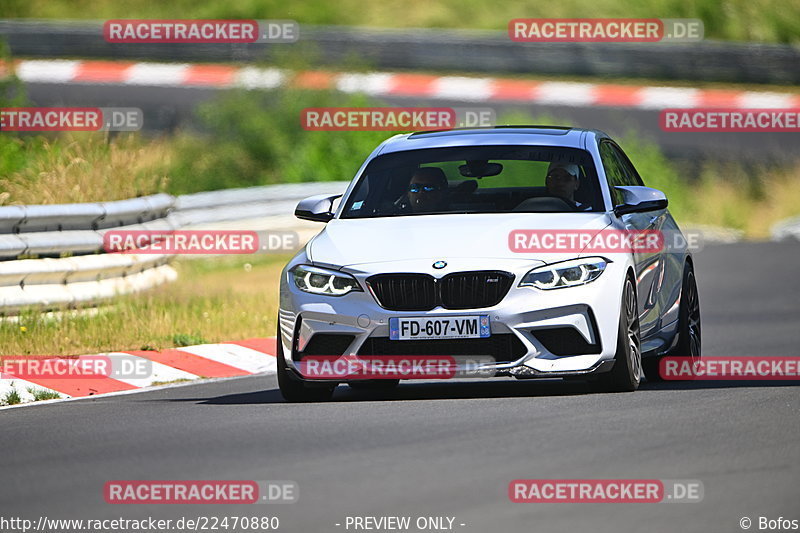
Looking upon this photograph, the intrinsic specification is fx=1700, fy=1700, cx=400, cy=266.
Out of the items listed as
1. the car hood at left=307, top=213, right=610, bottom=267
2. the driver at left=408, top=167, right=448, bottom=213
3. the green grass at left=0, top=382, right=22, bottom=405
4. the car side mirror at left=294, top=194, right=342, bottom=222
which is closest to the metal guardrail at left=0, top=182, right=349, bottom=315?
the green grass at left=0, top=382, right=22, bottom=405

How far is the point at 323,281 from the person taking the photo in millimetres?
9602

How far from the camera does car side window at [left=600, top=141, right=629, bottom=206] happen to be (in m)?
10.6

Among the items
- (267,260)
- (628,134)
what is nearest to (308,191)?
(267,260)

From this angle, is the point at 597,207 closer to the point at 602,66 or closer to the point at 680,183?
the point at 680,183

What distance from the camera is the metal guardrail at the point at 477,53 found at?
30250 millimetres

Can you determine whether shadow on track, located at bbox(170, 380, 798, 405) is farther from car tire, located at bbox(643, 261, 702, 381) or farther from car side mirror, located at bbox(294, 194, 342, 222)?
car side mirror, located at bbox(294, 194, 342, 222)

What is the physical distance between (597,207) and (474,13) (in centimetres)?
2976

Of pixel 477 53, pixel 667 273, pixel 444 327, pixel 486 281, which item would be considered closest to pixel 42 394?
pixel 444 327

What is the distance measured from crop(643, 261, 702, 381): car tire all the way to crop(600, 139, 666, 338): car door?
0.45m

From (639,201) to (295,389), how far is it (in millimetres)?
2368

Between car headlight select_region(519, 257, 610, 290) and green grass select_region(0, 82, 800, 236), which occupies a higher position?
green grass select_region(0, 82, 800, 236)

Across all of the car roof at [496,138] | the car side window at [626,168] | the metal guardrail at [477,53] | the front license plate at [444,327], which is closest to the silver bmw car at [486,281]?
the front license plate at [444,327]

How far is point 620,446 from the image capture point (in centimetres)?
770

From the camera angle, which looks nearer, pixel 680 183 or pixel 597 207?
pixel 597 207
